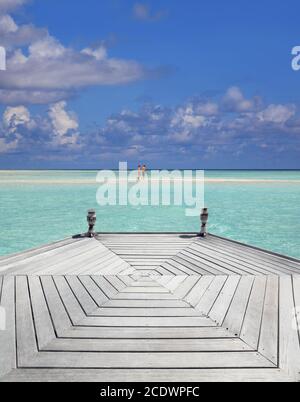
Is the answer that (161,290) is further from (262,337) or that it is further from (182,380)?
(182,380)

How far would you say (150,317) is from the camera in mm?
4359

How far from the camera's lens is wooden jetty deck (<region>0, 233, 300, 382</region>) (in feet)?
10.8

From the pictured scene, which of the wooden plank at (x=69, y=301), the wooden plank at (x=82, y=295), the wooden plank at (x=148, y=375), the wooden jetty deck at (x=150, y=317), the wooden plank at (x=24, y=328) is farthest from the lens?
the wooden plank at (x=82, y=295)

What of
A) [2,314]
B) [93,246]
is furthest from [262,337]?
[93,246]

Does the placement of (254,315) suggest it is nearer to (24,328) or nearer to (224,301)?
(224,301)

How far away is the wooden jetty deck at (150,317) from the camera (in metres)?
3.28

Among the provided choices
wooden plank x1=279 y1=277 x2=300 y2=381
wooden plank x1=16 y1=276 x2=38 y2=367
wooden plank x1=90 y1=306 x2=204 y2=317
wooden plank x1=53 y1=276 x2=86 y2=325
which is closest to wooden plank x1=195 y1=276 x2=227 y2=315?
wooden plank x1=90 y1=306 x2=204 y2=317

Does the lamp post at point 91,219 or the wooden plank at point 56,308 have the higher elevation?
the lamp post at point 91,219

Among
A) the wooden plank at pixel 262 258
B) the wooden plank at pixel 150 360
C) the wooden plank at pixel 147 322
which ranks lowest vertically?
the wooden plank at pixel 150 360

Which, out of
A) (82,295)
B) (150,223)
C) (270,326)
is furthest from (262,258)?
(150,223)

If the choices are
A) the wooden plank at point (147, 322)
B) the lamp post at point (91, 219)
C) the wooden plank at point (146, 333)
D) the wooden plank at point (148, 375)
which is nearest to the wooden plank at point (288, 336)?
the wooden plank at point (148, 375)

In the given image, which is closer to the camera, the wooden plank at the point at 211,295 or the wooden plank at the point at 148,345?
the wooden plank at the point at 148,345

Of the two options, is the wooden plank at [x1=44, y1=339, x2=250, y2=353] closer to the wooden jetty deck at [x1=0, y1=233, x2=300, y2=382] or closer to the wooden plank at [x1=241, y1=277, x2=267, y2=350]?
the wooden jetty deck at [x1=0, y1=233, x2=300, y2=382]

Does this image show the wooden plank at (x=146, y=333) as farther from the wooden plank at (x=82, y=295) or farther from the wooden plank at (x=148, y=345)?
the wooden plank at (x=82, y=295)
